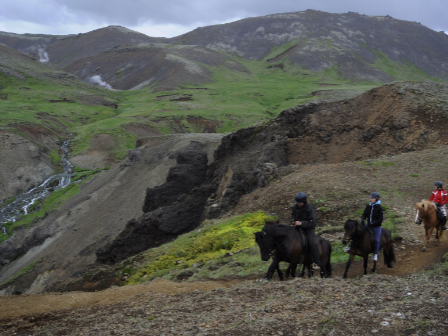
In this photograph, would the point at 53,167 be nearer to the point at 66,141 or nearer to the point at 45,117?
the point at 66,141

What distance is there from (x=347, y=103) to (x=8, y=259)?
1497 inches

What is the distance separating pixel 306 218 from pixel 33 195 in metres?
58.7

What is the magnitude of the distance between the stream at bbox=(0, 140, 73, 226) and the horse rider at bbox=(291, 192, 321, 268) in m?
49.4

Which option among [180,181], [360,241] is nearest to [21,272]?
[180,181]

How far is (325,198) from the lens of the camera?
21109 mm

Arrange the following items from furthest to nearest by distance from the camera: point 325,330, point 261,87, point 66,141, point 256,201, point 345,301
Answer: point 261,87
point 66,141
point 256,201
point 345,301
point 325,330

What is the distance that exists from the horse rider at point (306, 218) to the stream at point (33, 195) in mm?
49418

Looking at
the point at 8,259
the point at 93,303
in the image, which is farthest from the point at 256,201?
the point at 8,259

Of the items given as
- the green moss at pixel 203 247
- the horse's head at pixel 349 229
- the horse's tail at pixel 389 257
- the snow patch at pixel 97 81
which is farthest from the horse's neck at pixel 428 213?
the snow patch at pixel 97 81

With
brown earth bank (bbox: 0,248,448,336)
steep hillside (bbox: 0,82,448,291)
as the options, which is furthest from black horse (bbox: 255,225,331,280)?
steep hillside (bbox: 0,82,448,291)

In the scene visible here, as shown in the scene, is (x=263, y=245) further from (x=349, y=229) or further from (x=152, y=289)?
(x=152, y=289)

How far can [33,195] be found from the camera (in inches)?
2482

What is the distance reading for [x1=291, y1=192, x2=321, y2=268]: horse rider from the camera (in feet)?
43.3

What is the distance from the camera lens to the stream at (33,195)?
186 feet
